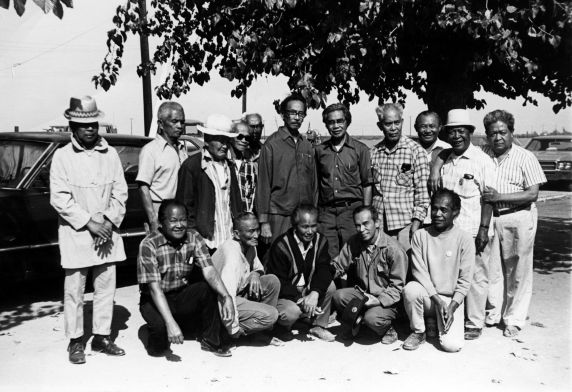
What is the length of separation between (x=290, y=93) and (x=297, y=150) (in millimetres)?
646

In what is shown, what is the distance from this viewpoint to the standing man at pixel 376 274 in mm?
4961

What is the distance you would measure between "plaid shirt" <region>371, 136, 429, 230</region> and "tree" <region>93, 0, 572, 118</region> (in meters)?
0.90

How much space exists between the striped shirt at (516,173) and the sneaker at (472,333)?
40.6 inches

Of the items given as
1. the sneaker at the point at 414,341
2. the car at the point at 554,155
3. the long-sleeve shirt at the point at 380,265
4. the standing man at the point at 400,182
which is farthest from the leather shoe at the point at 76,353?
the car at the point at 554,155

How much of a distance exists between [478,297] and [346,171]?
5.01ft

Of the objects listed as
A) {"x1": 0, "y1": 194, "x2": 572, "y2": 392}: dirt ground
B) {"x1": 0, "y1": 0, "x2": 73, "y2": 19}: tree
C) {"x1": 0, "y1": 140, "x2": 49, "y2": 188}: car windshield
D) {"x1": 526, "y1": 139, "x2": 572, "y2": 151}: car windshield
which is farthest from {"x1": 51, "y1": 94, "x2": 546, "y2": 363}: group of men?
{"x1": 526, "y1": 139, "x2": 572, "y2": 151}: car windshield

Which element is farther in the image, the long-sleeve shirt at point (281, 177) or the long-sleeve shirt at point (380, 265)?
the long-sleeve shirt at point (281, 177)

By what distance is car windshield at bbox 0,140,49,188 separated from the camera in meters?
6.17

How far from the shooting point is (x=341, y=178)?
546 cm

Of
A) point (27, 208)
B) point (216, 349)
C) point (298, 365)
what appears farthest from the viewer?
point (27, 208)

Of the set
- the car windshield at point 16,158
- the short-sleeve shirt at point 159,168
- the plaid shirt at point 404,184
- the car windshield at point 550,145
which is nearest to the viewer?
the short-sleeve shirt at point 159,168

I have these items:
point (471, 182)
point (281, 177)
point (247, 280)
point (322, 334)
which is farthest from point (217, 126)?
point (471, 182)

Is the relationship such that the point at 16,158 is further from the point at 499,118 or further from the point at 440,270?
the point at 499,118

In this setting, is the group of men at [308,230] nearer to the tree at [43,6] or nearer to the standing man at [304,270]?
the standing man at [304,270]
